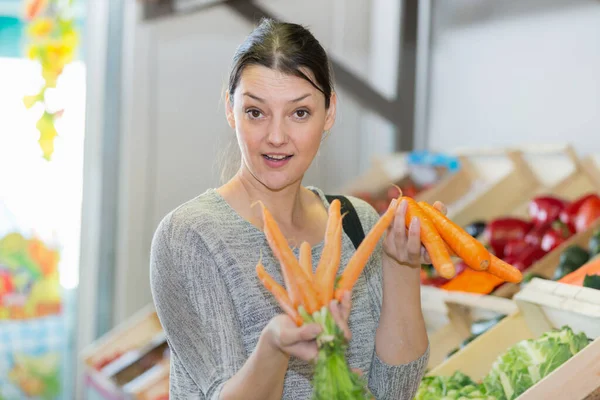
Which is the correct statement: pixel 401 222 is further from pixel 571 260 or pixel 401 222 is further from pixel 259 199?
pixel 571 260

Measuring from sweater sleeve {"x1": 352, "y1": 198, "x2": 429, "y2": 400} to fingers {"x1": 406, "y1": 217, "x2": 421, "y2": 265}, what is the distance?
0.19 metres

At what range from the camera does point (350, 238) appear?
1.56 meters

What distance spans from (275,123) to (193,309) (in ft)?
1.11

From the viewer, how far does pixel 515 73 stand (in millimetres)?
3664

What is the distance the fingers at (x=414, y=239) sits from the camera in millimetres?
1291

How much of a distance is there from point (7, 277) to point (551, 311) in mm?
3085

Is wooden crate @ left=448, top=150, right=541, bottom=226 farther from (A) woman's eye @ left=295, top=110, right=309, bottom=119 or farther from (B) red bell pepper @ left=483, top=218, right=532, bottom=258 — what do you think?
(A) woman's eye @ left=295, top=110, right=309, bottom=119

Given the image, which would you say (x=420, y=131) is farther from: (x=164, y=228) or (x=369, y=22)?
(x=164, y=228)

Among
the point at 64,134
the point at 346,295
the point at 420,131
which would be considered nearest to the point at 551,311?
the point at 346,295

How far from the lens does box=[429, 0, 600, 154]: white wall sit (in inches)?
128

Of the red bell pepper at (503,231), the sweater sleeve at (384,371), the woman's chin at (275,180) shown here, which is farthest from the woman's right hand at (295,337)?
the red bell pepper at (503,231)

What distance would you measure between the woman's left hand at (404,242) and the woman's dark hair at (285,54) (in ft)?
0.89

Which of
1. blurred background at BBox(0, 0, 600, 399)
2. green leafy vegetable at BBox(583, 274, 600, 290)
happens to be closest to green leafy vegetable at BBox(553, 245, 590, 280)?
green leafy vegetable at BBox(583, 274, 600, 290)

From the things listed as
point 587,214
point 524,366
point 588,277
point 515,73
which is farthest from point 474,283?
point 515,73
